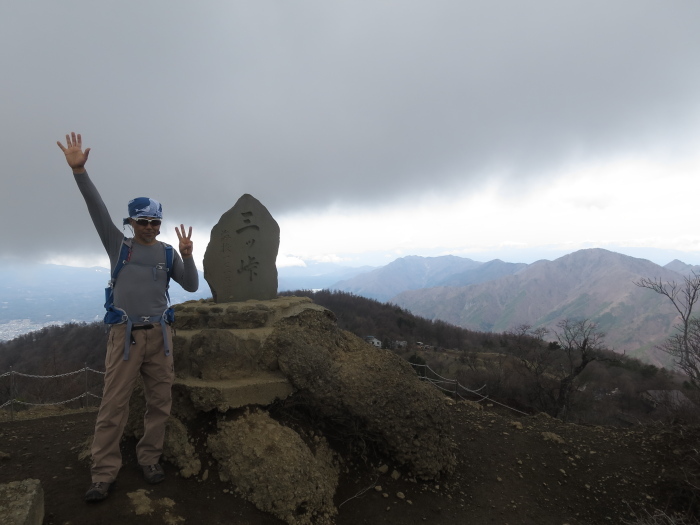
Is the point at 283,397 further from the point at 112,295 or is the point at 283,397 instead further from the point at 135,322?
the point at 112,295

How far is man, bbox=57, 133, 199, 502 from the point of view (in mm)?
3129

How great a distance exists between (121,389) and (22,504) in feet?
2.91

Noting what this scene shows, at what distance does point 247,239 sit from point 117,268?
2394 millimetres

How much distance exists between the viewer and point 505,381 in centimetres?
1556

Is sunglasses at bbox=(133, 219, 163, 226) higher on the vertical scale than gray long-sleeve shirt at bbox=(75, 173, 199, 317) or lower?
higher

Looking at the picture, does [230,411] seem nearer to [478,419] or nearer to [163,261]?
[163,261]

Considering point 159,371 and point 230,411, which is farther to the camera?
point 230,411

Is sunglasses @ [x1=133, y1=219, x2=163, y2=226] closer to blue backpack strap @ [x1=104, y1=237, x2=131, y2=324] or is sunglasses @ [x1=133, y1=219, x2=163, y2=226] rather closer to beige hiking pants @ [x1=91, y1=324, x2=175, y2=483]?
blue backpack strap @ [x1=104, y1=237, x2=131, y2=324]

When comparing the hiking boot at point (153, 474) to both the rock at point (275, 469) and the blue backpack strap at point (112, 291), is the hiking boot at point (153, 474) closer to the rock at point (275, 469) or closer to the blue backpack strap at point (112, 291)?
the rock at point (275, 469)

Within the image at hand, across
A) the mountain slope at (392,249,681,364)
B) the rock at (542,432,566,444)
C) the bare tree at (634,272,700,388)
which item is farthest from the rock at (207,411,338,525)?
the mountain slope at (392,249,681,364)

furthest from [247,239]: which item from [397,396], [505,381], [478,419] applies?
[505,381]

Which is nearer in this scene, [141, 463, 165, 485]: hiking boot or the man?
the man

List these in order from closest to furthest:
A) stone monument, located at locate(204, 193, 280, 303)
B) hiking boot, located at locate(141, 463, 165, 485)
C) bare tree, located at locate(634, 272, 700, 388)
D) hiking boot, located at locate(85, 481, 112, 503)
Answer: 1. hiking boot, located at locate(85, 481, 112, 503)
2. hiking boot, located at locate(141, 463, 165, 485)
3. stone monument, located at locate(204, 193, 280, 303)
4. bare tree, located at locate(634, 272, 700, 388)

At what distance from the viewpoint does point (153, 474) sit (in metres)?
3.38
